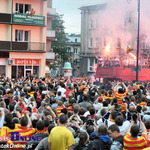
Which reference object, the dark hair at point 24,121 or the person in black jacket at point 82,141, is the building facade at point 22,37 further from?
the person in black jacket at point 82,141

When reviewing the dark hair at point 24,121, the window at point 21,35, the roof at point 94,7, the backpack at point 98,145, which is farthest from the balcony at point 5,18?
the backpack at point 98,145

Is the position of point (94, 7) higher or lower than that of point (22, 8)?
higher

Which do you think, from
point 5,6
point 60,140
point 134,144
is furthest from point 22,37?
point 134,144

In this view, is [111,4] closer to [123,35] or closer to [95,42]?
[123,35]

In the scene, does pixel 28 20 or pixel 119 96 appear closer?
pixel 119 96

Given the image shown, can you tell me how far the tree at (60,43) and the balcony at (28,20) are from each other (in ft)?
66.9

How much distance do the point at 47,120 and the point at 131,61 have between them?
79.8 feet

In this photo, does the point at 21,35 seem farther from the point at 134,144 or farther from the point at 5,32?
the point at 134,144

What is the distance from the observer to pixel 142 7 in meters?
38.4

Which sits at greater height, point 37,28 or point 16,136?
point 37,28

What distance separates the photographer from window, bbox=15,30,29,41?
3306cm

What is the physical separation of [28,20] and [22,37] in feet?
5.82

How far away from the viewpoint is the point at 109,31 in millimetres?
42688

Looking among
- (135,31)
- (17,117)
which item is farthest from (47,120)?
(135,31)
